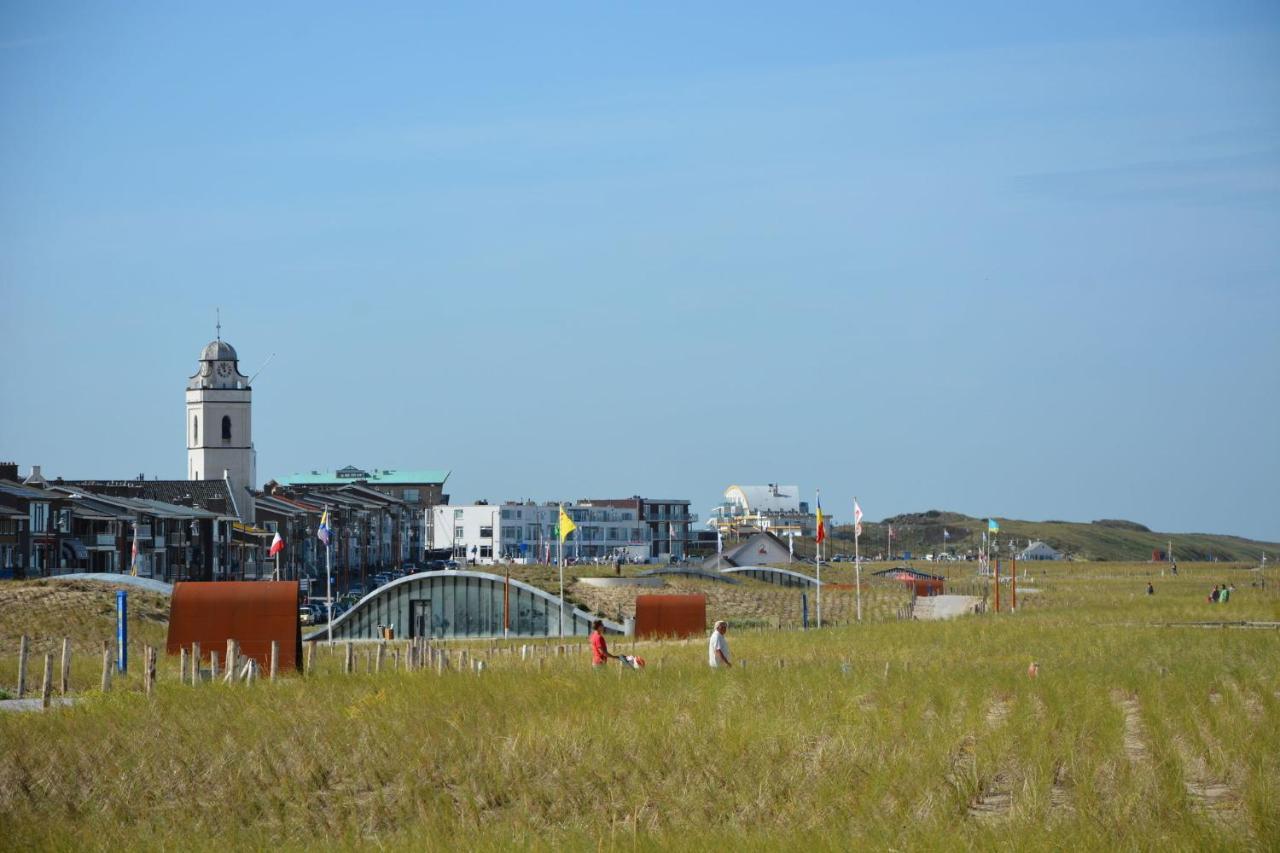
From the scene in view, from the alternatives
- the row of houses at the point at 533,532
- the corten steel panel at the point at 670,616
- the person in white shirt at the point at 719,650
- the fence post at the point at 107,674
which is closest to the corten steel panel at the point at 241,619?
the fence post at the point at 107,674

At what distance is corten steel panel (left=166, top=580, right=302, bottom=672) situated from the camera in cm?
3769

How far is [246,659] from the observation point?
3612 centimetres

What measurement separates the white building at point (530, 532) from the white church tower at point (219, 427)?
39392mm

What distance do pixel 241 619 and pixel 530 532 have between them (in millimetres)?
148581

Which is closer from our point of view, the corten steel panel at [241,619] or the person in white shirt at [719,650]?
the person in white shirt at [719,650]

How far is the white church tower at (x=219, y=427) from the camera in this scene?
14288cm

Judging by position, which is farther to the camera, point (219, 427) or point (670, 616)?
point (219, 427)

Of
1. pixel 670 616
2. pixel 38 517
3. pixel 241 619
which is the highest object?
pixel 38 517

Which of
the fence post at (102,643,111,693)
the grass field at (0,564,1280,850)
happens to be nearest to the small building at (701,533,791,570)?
the fence post at (102,643,111,693)

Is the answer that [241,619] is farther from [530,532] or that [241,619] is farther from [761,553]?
[530,532]

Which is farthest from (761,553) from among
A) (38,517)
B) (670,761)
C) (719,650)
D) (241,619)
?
(670,761)

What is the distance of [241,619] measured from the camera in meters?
38.2

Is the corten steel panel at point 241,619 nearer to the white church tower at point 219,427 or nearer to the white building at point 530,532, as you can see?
the white church tower at point 219,427

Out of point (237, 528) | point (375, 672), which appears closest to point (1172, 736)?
point (375, 672)
